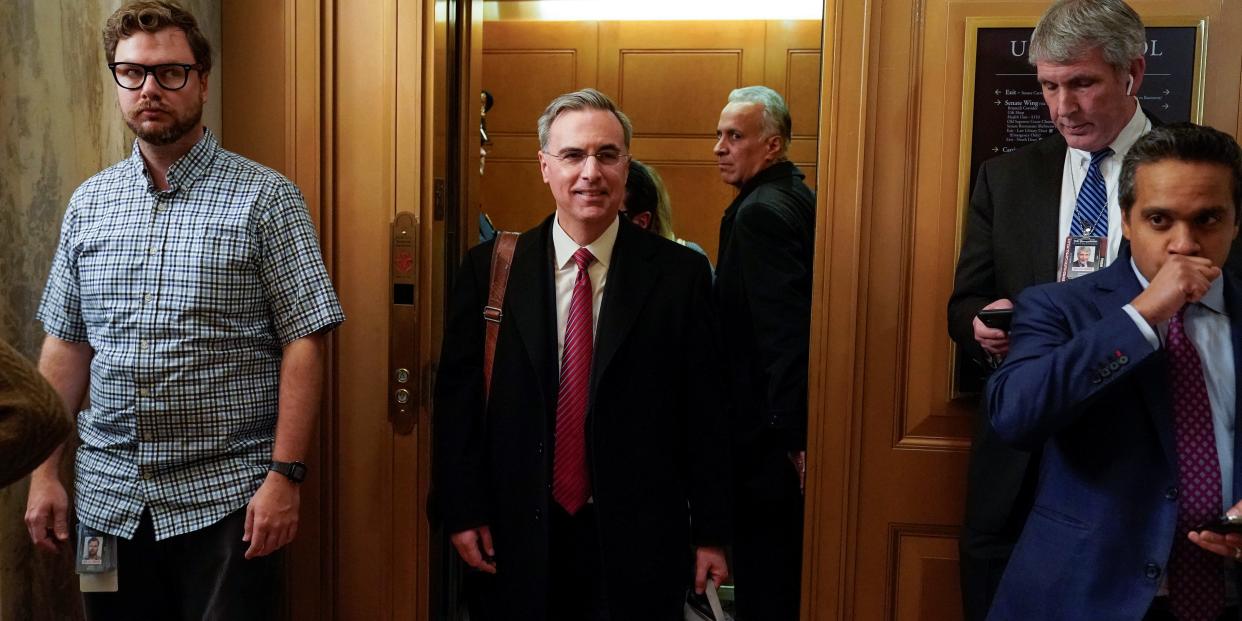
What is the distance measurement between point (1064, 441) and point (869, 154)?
37.6 inches

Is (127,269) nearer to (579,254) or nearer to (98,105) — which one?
(98,105)

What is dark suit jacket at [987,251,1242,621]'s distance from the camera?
4.83 ft

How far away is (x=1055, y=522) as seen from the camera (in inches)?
61.8

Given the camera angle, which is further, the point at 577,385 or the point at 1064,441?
the point at 577,385

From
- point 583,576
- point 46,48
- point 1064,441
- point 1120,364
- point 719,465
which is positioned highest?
point 46,48

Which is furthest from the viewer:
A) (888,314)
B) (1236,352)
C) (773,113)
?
(773,113)

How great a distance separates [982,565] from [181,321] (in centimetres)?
167

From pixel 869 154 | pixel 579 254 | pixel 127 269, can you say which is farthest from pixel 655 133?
pixel 127 269

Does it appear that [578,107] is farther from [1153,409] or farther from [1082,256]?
[1153,409]

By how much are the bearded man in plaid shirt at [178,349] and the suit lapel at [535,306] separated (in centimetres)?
37

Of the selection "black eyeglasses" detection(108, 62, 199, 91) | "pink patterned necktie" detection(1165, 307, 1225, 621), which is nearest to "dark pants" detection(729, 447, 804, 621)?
"pink patterned necktie" detection(1165, 307, 1225, 621)

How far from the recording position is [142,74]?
190 centimetres

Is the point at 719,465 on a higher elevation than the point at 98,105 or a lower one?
lower

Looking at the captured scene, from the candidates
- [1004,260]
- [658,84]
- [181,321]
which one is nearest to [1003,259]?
[1004,260]
